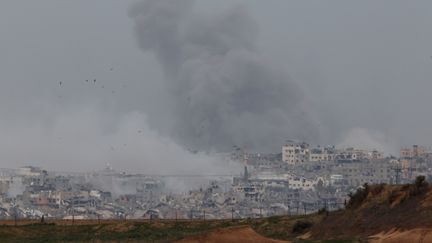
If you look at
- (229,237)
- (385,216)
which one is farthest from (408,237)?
(229,237)

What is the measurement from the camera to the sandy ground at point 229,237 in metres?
48.3

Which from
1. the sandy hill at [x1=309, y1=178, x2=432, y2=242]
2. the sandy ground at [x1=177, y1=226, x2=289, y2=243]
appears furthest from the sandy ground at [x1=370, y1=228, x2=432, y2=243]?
the sandy ground at [x1=177, y1=226, x2=289, y2=243]

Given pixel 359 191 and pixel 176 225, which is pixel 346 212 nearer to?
pixel 359 191

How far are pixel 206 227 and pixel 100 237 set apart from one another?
11.2 metres

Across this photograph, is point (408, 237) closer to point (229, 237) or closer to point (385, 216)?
point (385, 216)

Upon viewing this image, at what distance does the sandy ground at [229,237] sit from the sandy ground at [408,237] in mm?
5338

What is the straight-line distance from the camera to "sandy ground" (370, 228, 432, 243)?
48347 mm

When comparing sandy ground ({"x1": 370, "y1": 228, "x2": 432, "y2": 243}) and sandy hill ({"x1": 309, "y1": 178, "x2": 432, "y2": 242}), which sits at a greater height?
sandy hill ({"x1": 309, "y1": 178, "x2": 432, "y2": 242})

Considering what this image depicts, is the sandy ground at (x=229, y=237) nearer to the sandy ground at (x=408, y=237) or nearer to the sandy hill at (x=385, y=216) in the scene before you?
the sandy ground at (x=408, y=237)

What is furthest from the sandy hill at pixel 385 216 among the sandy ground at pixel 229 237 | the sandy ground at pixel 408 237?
the sandy ground at pixel 229 237

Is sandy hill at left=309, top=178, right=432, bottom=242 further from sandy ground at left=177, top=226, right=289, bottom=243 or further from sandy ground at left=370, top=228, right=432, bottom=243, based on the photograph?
sandy ground at left=177, top=226, right=289, bottom=243

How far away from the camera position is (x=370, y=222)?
5650 cm

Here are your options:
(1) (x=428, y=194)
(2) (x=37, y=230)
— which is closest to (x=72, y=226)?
(2) (x=37, y=230)

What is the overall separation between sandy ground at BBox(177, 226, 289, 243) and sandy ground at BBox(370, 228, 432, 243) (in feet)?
17.5
